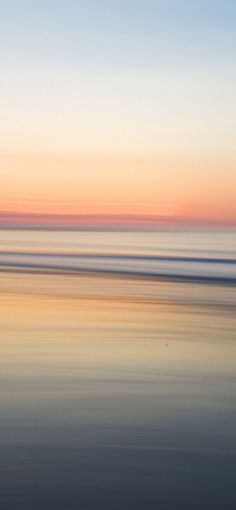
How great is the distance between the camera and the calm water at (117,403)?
459cm

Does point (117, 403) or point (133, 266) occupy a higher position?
point (133, 266)

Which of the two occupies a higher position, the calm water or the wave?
the wave

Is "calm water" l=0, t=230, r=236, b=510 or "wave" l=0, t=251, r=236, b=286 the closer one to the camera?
"calm water" l=0, t=230, r=236, b=510

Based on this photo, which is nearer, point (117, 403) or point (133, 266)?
point (117, 403)

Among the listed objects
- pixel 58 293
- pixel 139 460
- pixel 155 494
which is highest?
pixel 58 293

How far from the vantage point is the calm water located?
459cm

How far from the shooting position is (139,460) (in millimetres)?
5078

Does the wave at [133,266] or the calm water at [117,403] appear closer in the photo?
the calm water at [117,403]

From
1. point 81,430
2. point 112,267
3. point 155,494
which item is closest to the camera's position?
point 155,494

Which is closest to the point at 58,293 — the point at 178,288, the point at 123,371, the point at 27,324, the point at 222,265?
the point at 178,288

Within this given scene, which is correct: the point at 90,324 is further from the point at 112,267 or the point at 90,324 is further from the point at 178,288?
the point at 112,267

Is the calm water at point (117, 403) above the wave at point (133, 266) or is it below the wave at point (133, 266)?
below

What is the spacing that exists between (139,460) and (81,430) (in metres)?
0.74

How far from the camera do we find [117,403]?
21.4ft
